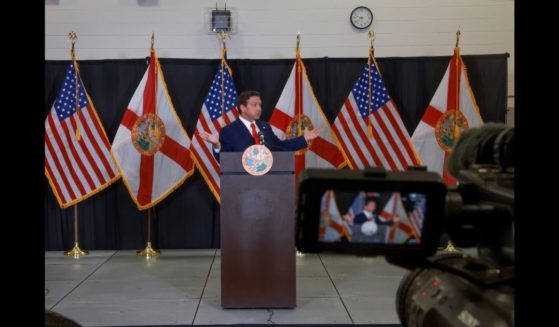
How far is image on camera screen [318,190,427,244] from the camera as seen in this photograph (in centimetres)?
68

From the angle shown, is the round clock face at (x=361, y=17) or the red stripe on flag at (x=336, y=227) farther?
the round clock face at (x=361, y=17)

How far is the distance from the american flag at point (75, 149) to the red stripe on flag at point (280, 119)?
1593 millimetres

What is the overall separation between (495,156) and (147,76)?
212 inches

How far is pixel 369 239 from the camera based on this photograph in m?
0.70

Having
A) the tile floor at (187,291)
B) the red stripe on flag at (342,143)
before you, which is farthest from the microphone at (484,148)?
the red stripe on flag at (342,143)

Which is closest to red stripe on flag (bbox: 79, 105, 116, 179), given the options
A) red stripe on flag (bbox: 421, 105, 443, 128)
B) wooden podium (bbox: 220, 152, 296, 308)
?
wooden podium (bbox: 220, 152, 296, 308)

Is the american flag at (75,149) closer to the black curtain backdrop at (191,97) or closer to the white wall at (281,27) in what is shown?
the black curtain backdrop at (191,97)

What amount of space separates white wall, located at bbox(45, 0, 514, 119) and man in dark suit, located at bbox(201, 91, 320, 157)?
1.79 meters

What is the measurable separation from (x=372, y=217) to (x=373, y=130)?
5.24 m

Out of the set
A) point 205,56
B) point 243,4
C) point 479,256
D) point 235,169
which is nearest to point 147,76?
point 205,56

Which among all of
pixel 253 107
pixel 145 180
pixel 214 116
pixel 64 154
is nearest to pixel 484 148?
pixel 253 107

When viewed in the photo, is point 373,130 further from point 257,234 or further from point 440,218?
point 440,218

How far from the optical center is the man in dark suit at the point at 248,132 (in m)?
4.68

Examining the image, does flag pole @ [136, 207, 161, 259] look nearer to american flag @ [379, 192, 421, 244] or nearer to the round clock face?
the round clock face
